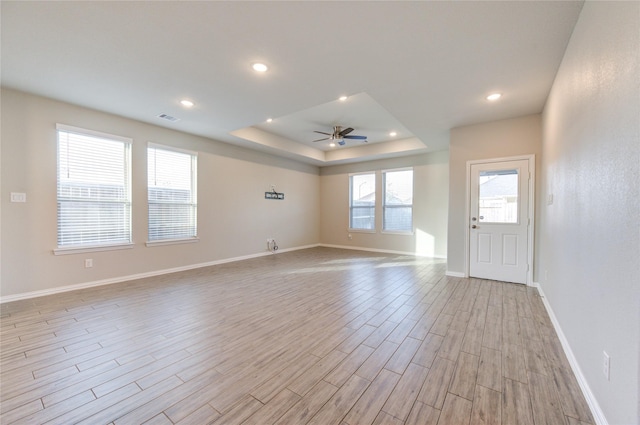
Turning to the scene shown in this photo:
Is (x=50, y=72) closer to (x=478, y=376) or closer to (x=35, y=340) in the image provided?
(x=35, y=340)

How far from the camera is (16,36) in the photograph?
2.34 metres

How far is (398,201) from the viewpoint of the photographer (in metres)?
7.40

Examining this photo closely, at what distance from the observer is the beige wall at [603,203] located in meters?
1.17

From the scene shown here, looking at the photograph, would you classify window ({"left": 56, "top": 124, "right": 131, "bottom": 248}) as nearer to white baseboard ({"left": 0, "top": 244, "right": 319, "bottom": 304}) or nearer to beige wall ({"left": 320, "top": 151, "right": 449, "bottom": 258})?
white baseboard ({"left": 0, "top": 244, "right": 319, "bottom": 304})

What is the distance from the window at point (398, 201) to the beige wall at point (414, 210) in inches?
6.1

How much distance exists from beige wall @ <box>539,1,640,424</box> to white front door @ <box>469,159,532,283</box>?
1.81 m

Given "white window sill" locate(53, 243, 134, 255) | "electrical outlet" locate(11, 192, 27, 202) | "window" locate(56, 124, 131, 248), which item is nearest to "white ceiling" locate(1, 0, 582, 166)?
"window" locate(56, 124, 131, 248)

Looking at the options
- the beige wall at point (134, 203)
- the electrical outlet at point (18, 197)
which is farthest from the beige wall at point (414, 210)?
the electrical outlet at point (18, 197)

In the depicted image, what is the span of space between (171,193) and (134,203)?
69cm

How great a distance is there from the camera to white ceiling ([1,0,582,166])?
2047 mm

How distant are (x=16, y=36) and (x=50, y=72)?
0.72m

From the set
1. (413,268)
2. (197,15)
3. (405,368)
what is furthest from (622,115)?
(413,268)

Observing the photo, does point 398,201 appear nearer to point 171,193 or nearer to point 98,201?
point 171,193

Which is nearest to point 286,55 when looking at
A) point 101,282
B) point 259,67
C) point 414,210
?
point 259,67
